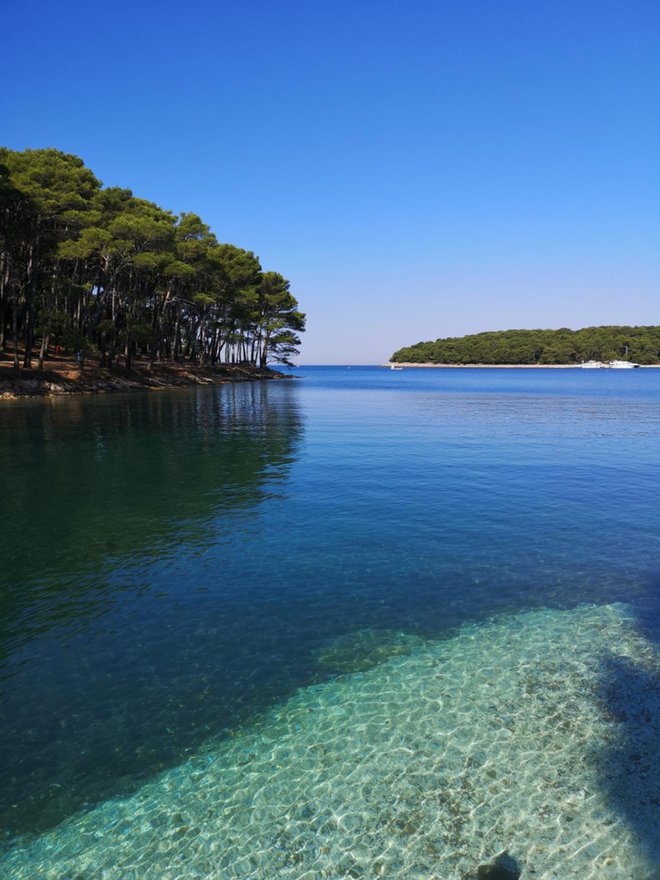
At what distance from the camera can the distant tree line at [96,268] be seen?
44969 millimetres

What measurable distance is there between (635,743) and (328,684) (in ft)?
12.1

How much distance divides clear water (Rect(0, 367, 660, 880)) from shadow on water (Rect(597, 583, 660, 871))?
0.03 m

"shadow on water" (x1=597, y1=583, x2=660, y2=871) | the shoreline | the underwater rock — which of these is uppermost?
the shoreline

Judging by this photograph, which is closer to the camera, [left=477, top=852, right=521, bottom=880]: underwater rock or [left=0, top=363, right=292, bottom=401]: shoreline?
[left=477, top=852, right=521, bottom=880]: underwater rock

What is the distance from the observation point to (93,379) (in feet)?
178

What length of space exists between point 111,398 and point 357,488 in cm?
3786

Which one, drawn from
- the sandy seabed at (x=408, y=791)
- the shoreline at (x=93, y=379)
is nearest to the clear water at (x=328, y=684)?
the sandy seabed at (x=408, y=791)

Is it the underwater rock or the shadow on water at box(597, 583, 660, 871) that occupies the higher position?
the shadow on water at box(597, 583, 660, 871)

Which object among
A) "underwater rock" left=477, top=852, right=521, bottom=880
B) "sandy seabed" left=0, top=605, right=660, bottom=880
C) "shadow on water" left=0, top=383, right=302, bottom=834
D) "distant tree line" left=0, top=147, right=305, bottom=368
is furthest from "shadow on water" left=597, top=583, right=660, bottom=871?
"distant tree line" left=0, top=147, right=305, bottom=368

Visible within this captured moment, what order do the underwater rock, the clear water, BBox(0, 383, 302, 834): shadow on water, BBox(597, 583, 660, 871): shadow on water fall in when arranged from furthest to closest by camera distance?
BBox(0, 383, 302, 834): shadow on water → BBox(597, 583, 660, 871): shadow on water → the clear water → the underwater rock

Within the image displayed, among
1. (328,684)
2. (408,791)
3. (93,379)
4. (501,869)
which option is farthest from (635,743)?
(93,379)

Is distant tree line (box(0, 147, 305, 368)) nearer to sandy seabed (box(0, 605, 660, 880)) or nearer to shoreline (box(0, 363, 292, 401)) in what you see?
shoreline (box(0, 363, 292, 401))

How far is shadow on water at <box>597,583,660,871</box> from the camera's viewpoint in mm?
4891

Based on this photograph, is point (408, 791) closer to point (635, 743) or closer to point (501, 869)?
point (501, 869)
